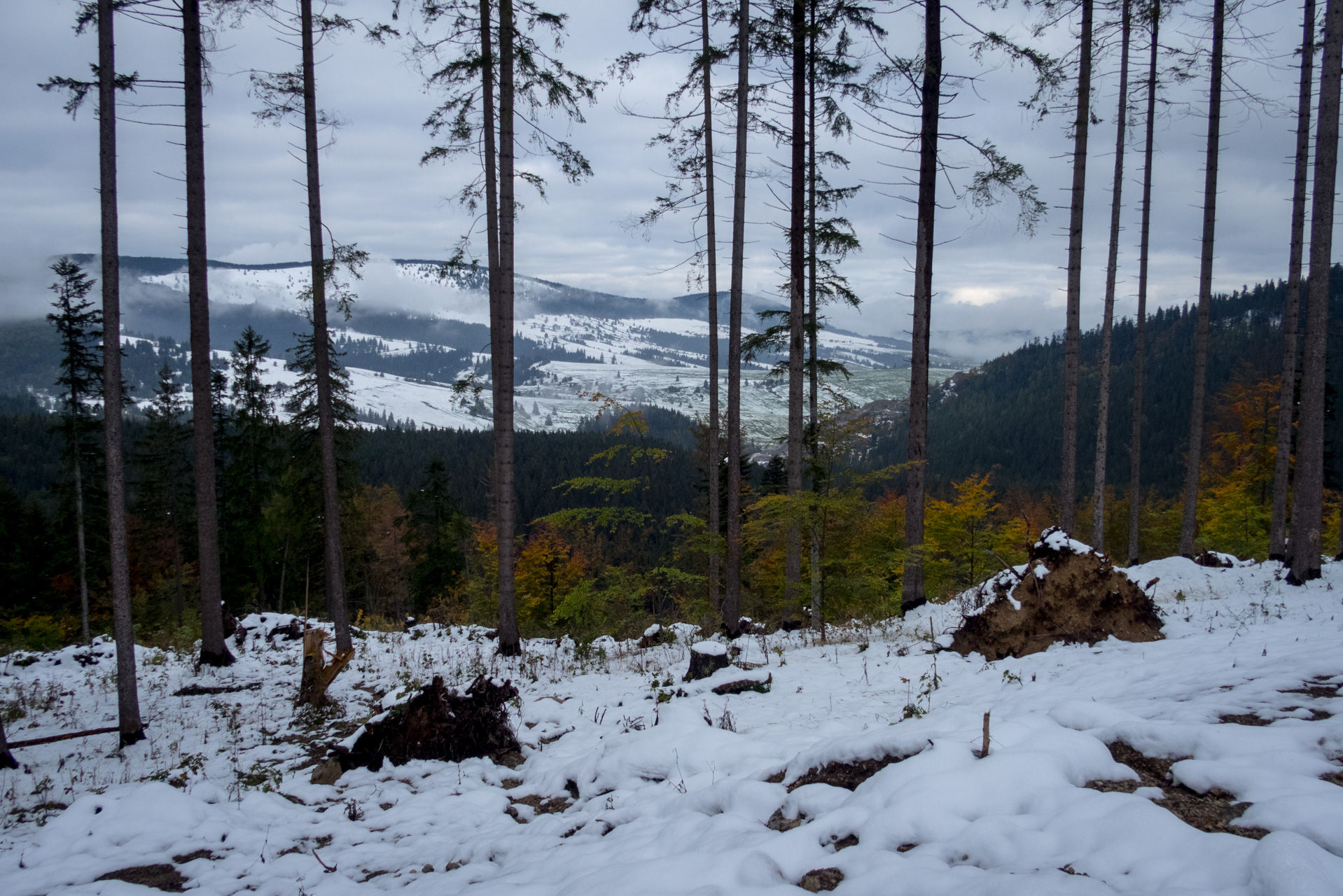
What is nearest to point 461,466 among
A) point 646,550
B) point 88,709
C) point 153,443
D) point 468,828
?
point 646,550

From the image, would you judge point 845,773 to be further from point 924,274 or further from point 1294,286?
point 1294,286

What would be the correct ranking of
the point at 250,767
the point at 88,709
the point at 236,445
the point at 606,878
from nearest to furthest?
the point at 606,878
the point at 250,767
the point at 88,709
the point at 236,445

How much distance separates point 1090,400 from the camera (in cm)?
6812

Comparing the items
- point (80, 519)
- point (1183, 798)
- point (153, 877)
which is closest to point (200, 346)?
point (153, 877)

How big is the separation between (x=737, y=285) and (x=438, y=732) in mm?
8016

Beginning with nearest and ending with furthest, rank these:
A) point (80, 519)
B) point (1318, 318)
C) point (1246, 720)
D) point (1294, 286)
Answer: point (1246, 720)
point (1318, 318)
point (1294, 286)
point (80, 519)

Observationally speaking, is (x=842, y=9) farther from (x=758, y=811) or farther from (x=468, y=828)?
(x=468, y=828)

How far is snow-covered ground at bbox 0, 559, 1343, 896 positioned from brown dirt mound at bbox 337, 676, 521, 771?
0.17m

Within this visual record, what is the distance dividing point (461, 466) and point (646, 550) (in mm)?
35394

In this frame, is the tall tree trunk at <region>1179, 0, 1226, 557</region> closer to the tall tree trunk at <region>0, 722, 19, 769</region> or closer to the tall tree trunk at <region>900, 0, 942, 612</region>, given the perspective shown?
the tall tree trunk at <region>900, 0, 942, 612</region>

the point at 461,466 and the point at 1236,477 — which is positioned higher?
the point at 1236,477

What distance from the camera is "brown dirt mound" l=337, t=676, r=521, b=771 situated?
589 cm

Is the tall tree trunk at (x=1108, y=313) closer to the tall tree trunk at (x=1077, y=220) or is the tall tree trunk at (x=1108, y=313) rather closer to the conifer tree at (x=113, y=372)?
the tall tree trunk at (x=1077, y=220)

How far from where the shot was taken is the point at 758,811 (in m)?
3.72
